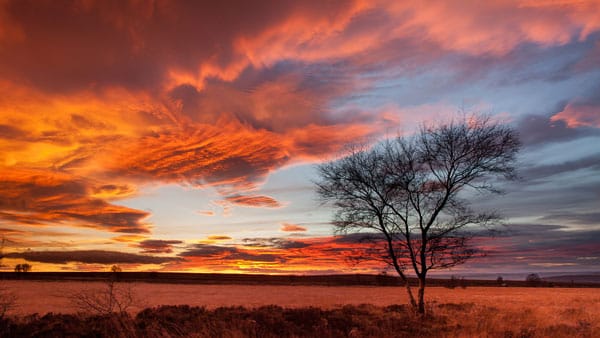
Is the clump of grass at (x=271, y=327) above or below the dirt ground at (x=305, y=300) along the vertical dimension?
above

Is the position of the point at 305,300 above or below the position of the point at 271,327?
below

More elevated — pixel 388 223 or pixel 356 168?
pixel 356 168

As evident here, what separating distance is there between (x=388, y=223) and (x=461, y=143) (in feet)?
18.5

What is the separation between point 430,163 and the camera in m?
22.6

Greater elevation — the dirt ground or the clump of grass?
the clump of grass

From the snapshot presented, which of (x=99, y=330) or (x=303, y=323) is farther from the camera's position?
(x=303, y=323)

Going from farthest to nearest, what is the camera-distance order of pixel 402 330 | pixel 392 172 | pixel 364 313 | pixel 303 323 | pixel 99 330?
pixel 364 313 < pixel 392 172 < pixel 303 323 < pixel 402 330 < pixel 99 330

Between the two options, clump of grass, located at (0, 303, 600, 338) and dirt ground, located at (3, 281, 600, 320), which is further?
dirt ground, located at (3, 281, 600, 320)

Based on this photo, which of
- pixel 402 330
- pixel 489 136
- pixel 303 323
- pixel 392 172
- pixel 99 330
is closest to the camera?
pixel 99 330

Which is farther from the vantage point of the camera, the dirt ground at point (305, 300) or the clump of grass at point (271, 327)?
the dirt ground at point (305, 300)

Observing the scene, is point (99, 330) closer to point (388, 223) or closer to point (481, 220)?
point (388, 223)

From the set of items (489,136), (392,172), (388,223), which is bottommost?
(388,223)

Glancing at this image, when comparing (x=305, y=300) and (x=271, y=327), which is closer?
(x=271, y=327)

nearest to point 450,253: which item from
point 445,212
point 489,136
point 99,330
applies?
point 445,212
